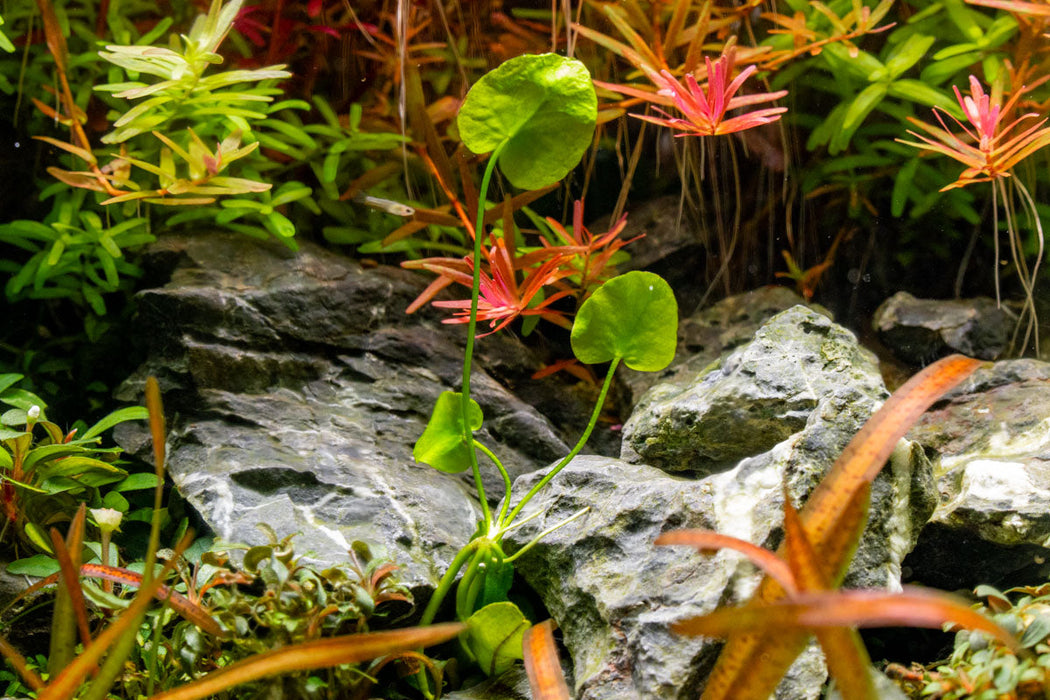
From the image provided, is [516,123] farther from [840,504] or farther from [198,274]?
[198,274]

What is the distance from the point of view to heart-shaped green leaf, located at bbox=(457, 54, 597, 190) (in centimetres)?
128

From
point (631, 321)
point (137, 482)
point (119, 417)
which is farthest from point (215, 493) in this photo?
point (631, 321)

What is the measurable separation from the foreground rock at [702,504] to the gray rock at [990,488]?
16cm

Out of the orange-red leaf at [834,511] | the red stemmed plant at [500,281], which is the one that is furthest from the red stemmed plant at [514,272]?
the orange-red leaf at [834,511]

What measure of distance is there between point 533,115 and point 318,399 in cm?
108

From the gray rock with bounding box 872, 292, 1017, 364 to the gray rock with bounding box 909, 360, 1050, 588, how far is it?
0.35 m

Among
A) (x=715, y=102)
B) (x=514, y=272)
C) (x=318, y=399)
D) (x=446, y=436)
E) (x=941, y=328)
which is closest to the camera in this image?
(x=446, y=436)

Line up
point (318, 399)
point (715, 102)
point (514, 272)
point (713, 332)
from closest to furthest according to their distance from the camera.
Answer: point (715, 102), point (514, 272), point (318, 399), point (713, 332)

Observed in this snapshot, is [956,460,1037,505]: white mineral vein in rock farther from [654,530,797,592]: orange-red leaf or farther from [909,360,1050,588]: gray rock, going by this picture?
[654,530,797,592]: orange-red leaf

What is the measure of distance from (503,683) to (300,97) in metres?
1.96

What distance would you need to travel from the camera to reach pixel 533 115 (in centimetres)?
130

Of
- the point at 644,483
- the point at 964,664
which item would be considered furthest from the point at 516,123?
the point at 964,664

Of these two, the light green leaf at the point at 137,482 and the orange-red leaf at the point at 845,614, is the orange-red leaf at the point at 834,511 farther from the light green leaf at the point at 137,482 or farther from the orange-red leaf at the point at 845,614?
the light green leaf at the point at 137,482

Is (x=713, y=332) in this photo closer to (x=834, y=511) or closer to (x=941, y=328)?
(x=941, y=328)
